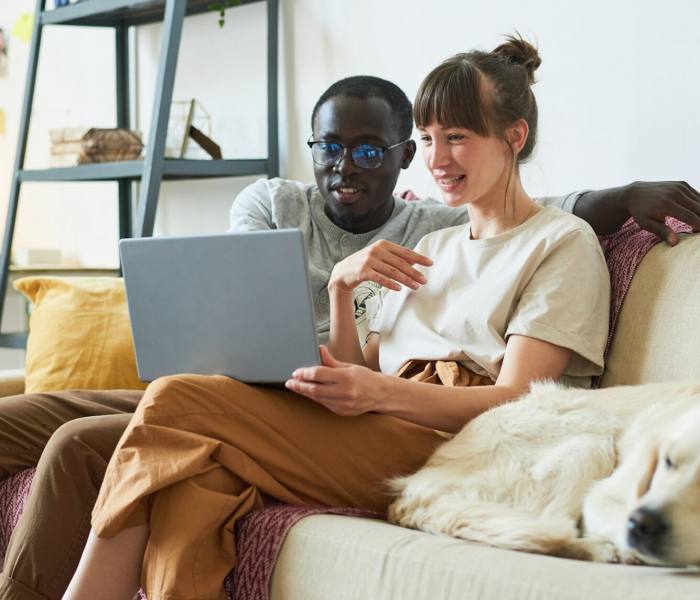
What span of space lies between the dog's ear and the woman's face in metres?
0.75

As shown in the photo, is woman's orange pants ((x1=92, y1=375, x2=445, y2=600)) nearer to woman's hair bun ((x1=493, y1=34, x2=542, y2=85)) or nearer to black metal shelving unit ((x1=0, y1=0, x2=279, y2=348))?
woman's hair bun ((x1=493, y1=34, x2=542, y2=85))

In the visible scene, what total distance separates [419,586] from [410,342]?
0.67 m

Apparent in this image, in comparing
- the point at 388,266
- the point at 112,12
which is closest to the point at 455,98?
the point at 388,266

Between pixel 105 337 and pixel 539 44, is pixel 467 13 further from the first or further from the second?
pixel 105 337

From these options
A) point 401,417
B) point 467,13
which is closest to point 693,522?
point 401,417

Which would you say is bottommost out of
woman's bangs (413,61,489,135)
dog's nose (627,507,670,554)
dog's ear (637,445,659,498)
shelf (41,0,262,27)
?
dog's nose (627,507,670,554)

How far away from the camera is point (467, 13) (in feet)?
8.70

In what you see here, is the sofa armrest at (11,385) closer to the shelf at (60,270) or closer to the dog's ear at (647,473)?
the shelf at (60,270)

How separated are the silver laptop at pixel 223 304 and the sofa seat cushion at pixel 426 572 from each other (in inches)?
10.3

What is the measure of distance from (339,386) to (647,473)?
48 cm

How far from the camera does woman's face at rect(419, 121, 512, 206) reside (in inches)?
73.0

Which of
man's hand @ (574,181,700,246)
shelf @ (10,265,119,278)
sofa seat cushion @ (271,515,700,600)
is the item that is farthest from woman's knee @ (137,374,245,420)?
shelf @ (10,265,119,278)

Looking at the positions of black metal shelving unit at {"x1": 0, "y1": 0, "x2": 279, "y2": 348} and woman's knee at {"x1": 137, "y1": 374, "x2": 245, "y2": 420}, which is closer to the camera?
woman's knee at {"x1": 137, "y1": 374, "x2": 245, "y2": 420}

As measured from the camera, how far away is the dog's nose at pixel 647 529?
1.12 m
